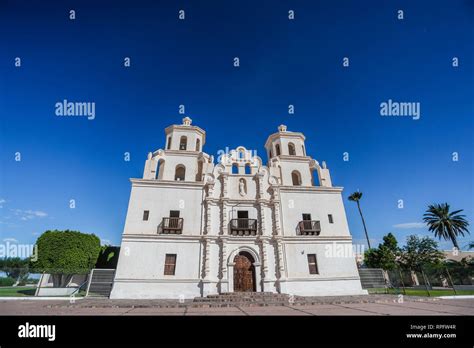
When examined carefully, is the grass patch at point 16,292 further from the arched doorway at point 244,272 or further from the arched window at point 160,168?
the arched doorway at point 244,272

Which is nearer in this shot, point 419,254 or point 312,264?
point 312,264

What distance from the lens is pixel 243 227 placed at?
55.5ft

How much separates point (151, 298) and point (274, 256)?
29.0 ft

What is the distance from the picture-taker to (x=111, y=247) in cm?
2834

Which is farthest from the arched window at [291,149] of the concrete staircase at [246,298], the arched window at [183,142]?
the concrete staircase at [246,298]

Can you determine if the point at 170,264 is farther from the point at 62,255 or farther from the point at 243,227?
the point at 62,255

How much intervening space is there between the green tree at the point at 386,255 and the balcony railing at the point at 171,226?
976 inches

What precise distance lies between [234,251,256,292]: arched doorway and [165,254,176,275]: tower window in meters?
4.36

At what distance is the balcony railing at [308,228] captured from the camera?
17.4 meters

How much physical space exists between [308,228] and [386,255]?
1656 centimetres

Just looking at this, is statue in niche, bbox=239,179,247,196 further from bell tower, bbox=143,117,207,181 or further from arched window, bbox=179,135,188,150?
arched window, bbox=179,135,188,150

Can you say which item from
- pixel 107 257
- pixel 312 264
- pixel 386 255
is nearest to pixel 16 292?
pixel 107 257
